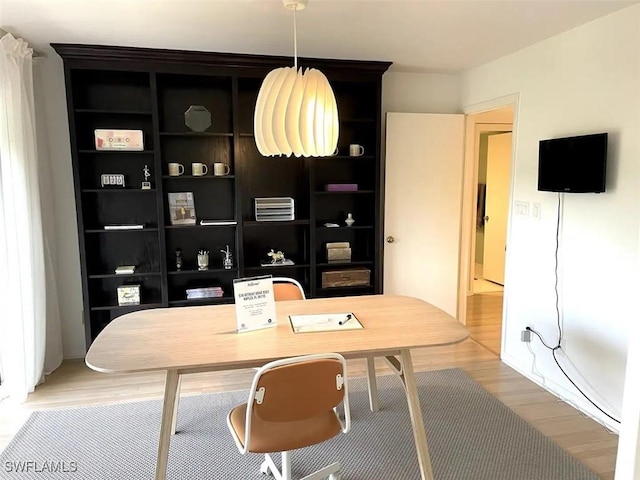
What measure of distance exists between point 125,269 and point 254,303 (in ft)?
6.25

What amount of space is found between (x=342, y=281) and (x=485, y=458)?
1.88 metres

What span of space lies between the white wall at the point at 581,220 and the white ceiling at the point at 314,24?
0.20m

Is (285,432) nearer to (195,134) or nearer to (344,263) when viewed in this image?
(344,263)

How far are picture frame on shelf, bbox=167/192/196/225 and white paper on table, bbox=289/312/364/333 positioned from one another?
1751mm

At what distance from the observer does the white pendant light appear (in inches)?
78.1

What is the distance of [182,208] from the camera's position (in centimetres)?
368

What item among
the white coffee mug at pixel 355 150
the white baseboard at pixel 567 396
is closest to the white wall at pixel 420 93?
the white coffee mug at pixel 355 150

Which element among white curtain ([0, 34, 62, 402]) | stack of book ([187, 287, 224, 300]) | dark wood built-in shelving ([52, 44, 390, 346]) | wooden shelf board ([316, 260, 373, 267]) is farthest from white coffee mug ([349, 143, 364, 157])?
white curtain ([0, 34, 62, 402])

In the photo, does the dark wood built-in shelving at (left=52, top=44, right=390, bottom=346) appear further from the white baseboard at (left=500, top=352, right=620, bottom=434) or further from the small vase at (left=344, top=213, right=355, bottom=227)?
the white baseboard at (left=500, top=352, right=620, bottom=434)

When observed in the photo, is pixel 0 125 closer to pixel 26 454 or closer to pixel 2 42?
pixel 2 42

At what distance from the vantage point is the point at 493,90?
3641mm

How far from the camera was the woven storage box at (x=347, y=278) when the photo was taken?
12.8ft

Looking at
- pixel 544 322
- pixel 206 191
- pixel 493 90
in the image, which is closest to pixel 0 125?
pixel 206 191

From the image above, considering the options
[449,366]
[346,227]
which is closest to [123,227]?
[346,227]
